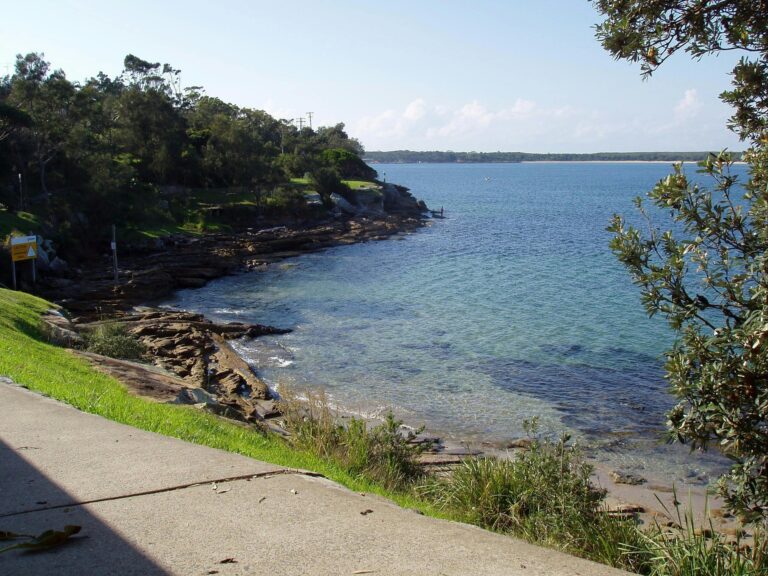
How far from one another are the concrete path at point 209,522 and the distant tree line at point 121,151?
3613 centimetres

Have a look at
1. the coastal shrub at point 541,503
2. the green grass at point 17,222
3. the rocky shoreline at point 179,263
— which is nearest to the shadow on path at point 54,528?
the coastal shrub at point 541,503

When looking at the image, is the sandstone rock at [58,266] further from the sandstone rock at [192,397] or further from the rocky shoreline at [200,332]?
the sandstone rock at [192,397]

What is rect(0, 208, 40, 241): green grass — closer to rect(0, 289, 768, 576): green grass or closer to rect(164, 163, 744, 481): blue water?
rect(164, 163, 744, 481): blue water

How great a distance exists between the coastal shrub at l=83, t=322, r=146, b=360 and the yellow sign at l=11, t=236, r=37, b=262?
8.88 metres

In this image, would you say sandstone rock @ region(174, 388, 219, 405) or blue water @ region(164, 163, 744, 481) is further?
blue water @ region(164, 163, 744, 481)

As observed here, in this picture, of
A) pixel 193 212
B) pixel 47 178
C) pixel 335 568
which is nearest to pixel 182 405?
pixel 335 568

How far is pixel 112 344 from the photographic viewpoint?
18.8m

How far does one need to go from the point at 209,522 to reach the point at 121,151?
208ft

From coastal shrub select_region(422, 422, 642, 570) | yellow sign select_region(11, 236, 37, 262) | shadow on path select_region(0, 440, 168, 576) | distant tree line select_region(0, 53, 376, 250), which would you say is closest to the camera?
shadow on path select_region(0, 440, 168, 576)

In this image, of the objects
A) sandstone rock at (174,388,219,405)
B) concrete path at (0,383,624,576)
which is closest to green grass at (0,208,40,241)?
sandstone rock at (174,388,219,405)

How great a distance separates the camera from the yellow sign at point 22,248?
2749cm

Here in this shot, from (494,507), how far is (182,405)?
565 centimetres

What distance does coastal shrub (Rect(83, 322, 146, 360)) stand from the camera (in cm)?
1822

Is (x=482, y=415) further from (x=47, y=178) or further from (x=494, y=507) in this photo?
(x=47, y=178)
